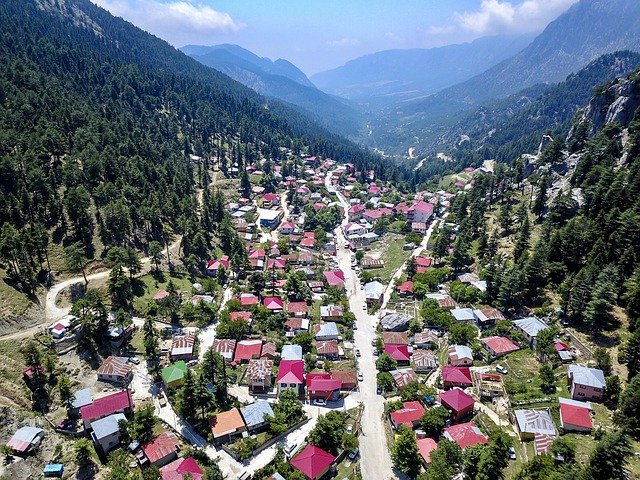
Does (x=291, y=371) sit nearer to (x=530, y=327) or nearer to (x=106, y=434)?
(x=106, y=434)

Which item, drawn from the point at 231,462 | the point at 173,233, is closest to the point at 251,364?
the point at 231,462

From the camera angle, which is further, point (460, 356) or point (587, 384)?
point (460, 356)

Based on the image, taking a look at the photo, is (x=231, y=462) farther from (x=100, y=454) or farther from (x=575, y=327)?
(x=575, y=327)

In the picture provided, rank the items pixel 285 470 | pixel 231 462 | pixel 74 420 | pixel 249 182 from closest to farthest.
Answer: pixel 285 470, pixel 231 462, pixel 74 420, pixel 249 182

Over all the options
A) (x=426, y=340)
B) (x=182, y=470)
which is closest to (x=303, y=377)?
(x=182, y=470)

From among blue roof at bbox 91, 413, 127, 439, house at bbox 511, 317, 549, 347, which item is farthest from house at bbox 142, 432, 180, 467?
house at bbox 511, 317, 549, 347

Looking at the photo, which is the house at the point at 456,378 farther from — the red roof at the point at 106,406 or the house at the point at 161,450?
the red roof at the point at 106,406

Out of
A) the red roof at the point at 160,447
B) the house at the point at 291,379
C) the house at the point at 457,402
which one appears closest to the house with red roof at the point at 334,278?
the house at the point at 291,379
